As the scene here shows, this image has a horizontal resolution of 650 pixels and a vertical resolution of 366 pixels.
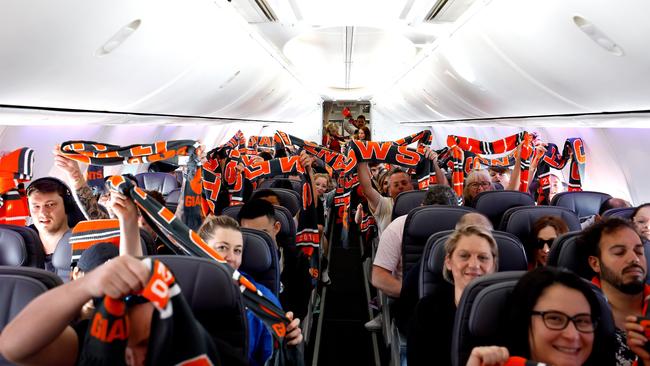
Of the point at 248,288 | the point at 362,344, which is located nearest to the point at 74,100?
the point at 248,288

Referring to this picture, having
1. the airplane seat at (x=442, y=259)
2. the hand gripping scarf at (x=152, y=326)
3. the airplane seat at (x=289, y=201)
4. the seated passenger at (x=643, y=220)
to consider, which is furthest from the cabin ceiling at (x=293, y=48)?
the hand gripping scarf at (x=152, y=326)

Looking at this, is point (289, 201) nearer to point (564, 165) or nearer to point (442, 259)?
point (442, 259)

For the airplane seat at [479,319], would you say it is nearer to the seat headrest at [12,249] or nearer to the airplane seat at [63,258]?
the airplane seat at [63,258]

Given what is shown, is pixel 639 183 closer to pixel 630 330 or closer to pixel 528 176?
pixel 528 176

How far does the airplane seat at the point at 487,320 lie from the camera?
2.05 metres

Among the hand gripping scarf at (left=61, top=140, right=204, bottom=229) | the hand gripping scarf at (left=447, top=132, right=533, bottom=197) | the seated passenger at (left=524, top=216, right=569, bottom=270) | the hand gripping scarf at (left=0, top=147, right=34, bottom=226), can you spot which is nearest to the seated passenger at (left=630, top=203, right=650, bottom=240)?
→ the seated passenger at (left=524, top=216, right=569, bottom=270)

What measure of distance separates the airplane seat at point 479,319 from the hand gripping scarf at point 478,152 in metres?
4.64

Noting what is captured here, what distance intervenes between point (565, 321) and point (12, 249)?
3.19 metres

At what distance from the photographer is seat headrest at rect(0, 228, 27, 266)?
10.6 feet

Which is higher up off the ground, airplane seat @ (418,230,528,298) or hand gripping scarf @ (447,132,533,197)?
hand gripping scarf @ (447,132,533,197)

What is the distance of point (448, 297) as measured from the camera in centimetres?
269

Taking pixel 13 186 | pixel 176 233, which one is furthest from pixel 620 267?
pixel 13 186

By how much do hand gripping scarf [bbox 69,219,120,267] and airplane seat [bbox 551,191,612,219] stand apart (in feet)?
15.3

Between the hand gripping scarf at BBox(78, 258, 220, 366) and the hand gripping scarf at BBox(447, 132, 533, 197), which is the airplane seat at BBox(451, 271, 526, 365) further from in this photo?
the hand gripping scarf at BBox(447, 132, 533, 197)
